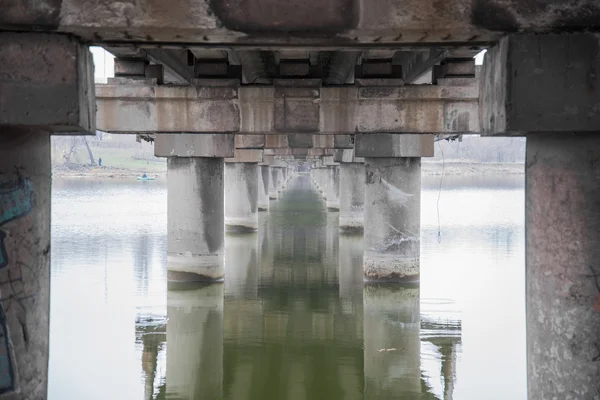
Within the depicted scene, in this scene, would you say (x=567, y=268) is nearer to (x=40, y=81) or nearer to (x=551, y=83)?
(x=551, y=83)

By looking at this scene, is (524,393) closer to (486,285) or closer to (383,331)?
(383,331)

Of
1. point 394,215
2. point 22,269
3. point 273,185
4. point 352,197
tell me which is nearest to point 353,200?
point 352,197

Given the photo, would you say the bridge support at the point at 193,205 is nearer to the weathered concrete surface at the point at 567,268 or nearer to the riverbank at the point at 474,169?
the weathered concrete surface at the point at 567,268

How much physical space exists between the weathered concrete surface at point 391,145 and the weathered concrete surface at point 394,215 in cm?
38

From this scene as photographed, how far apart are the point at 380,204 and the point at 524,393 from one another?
873 centimetres

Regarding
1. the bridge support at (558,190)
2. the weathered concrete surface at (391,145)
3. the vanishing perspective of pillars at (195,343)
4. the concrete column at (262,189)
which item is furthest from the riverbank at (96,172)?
the bridge support at (558,190)

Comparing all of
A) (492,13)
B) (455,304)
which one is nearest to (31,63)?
(492,13)

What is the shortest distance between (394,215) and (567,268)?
12.2 meters

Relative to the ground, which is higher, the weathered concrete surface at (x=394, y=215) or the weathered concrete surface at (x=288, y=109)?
the weathered concrete surface at (x=288, y=109)

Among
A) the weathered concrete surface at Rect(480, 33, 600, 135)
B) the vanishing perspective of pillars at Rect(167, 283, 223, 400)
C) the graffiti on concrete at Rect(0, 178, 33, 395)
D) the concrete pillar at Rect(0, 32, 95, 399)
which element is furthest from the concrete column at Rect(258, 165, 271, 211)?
the weathered concrete surface at Rect(480, 33, 600, 135)

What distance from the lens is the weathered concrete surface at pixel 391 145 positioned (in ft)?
61.1

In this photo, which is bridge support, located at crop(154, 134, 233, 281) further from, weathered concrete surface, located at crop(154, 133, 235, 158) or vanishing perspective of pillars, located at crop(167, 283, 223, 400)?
vanishing perspective of pillars, located at crop(167, 283, 223, 400)

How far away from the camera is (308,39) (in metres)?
6.64

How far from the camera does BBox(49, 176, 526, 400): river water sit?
1133cm
